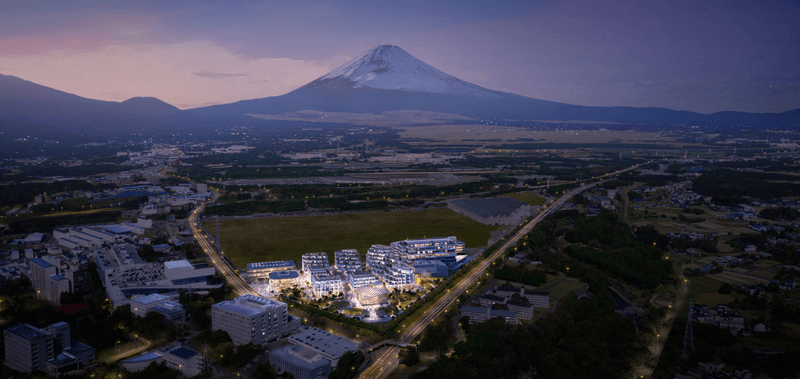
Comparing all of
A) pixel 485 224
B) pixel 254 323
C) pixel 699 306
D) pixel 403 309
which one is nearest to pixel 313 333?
pixel 254 323

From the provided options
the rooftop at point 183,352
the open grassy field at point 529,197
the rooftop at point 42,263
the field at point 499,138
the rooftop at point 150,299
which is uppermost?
the field at point 499,138

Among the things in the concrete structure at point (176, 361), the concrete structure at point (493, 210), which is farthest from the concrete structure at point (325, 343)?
the concrete structure at point (493, 210)

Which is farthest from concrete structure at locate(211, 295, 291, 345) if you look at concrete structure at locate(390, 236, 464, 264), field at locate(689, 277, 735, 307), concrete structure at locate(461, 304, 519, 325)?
field at locate(689, 277, 735, 307)

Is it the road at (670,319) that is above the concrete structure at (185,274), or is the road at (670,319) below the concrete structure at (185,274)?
below

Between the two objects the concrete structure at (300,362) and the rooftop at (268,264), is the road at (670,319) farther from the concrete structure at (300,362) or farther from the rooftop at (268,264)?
the rooftop at (268,264)

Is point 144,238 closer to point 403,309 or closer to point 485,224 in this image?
point 403,309

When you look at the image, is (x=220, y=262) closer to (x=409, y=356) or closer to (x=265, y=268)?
(x=265, y=268)
